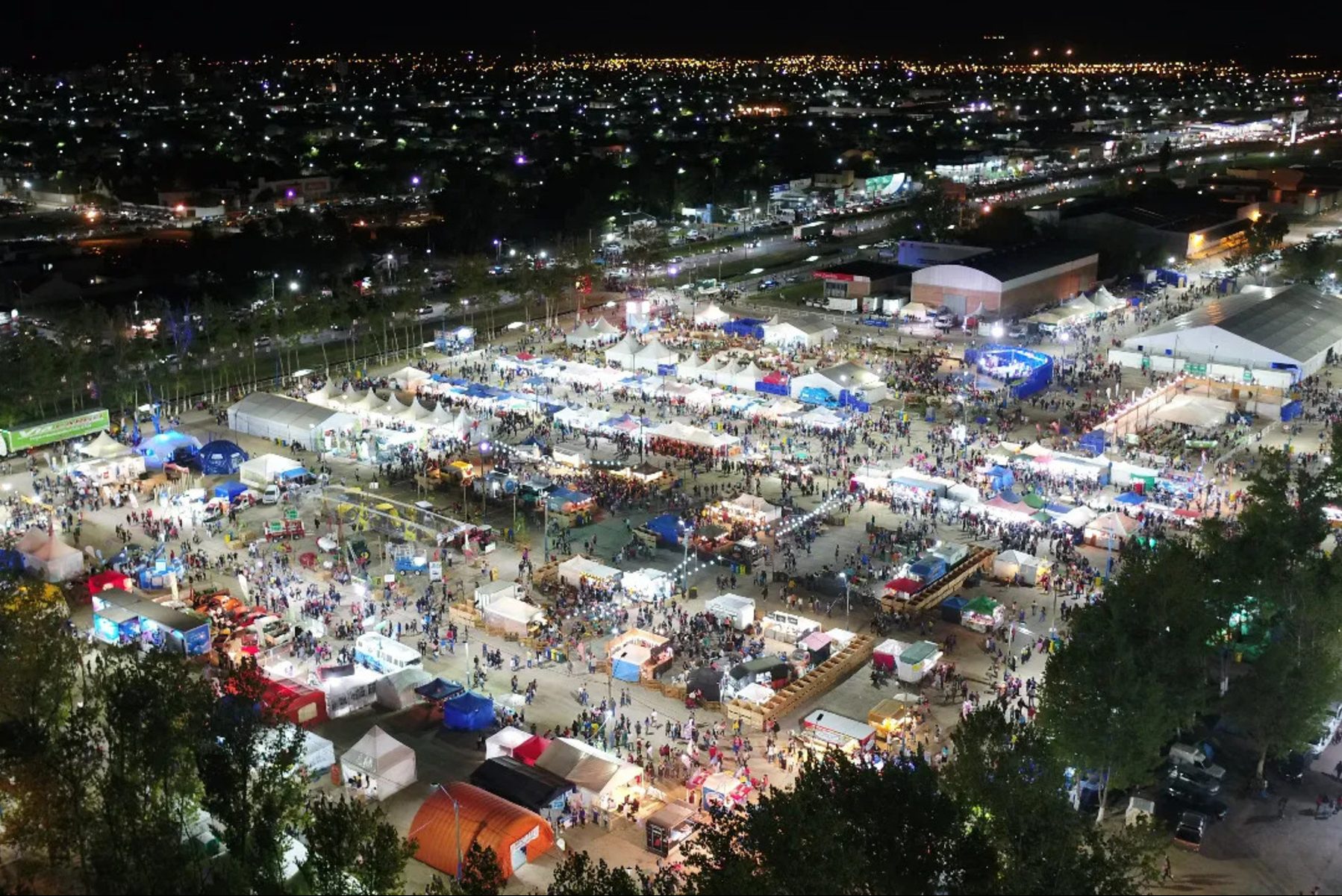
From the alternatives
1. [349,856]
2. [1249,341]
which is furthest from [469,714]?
[1249,341]

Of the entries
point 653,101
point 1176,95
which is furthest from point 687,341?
point 1176,95

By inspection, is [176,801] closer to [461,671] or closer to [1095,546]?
[461,671]

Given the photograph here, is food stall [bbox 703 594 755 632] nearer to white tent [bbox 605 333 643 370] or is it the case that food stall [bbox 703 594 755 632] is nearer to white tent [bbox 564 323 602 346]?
white tent [bbox 605 333 643 370]

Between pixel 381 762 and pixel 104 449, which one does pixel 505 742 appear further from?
pixel 104 449

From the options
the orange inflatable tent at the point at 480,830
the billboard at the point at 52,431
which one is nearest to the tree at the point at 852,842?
the orange inflatable tent at the point at 480,830

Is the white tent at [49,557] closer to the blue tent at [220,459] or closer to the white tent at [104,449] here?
the white tent at [104,449]
